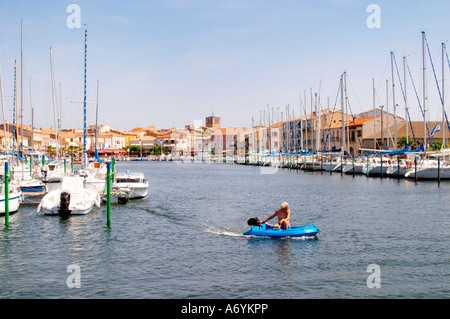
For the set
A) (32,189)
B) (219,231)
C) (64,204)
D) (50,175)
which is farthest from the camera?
(50,175)

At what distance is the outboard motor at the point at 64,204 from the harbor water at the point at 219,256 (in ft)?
2.33

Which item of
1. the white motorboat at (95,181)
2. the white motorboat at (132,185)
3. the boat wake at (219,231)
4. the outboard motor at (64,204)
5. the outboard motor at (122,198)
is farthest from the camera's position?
the white motorboat at (132,185)

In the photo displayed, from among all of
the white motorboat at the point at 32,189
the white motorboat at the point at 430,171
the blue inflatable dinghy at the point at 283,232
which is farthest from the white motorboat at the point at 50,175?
the white motorboat at the point at 430,171

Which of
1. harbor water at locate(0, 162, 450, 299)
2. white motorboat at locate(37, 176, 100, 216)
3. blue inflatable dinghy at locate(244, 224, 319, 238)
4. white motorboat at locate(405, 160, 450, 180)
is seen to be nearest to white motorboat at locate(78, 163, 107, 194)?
harbor water at locate(0, 162, 450, 299)

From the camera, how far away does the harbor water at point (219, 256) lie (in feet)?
61.5

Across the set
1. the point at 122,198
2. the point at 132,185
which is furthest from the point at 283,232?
the point at 132,185

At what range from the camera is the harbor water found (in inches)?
738

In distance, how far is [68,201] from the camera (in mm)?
35250

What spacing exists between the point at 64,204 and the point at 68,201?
37 centimetres

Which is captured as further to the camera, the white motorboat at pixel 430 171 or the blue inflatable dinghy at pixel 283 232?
the white motorboat at pixel 430 171

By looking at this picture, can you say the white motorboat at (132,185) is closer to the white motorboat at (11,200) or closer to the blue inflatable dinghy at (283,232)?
the white motorboat at (11,200)

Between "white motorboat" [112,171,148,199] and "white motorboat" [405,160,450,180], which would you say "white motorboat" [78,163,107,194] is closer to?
"white motorboat" [112,171,148,199]

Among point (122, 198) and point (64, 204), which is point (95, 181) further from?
point (64, 204)
